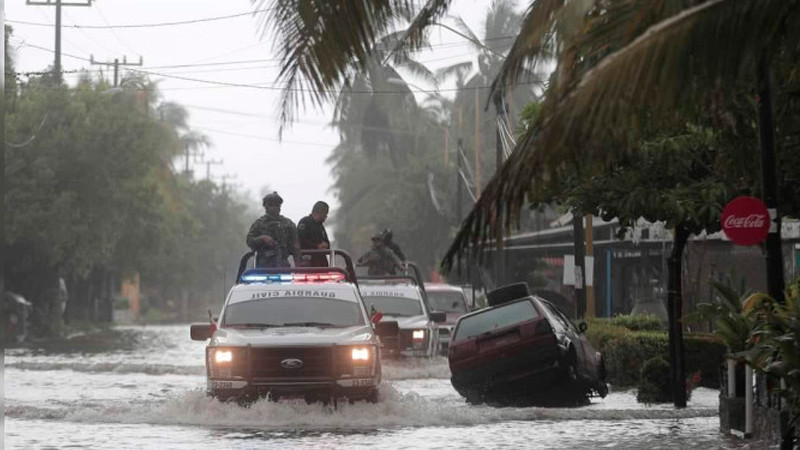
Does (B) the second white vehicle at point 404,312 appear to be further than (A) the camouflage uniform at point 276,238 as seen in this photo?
Yes

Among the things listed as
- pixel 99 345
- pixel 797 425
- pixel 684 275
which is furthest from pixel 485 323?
pixel 99 345

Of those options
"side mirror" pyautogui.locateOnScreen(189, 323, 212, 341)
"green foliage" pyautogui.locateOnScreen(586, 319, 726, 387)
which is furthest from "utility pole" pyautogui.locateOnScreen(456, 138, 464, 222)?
"side mirror" pyautogui.locateOnScreen(189, 323, 212, 341)

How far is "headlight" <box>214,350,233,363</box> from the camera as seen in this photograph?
18.4 metres

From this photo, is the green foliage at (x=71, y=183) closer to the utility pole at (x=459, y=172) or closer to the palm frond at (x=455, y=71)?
the utility pole at (x=459, y=172)

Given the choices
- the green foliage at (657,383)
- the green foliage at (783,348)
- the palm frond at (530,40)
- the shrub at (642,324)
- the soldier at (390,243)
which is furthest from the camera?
the soldier at (390,243)

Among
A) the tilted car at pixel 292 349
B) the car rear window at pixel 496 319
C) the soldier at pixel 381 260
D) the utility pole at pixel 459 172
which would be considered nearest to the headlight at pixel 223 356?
the tilted car at pixel 292 349

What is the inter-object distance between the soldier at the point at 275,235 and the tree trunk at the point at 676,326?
4744mm

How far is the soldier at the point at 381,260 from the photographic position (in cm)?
3191

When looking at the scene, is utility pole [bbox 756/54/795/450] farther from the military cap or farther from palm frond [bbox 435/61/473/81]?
palm frond [bbox 435/61/473/81]

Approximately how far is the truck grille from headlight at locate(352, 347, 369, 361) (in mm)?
303

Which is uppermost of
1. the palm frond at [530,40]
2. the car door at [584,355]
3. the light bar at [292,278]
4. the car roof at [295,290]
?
the palm frond at [530,40]

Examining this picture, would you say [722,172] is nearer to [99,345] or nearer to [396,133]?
[99,345]

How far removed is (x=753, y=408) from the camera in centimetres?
1625

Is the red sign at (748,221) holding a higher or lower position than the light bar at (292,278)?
higher
